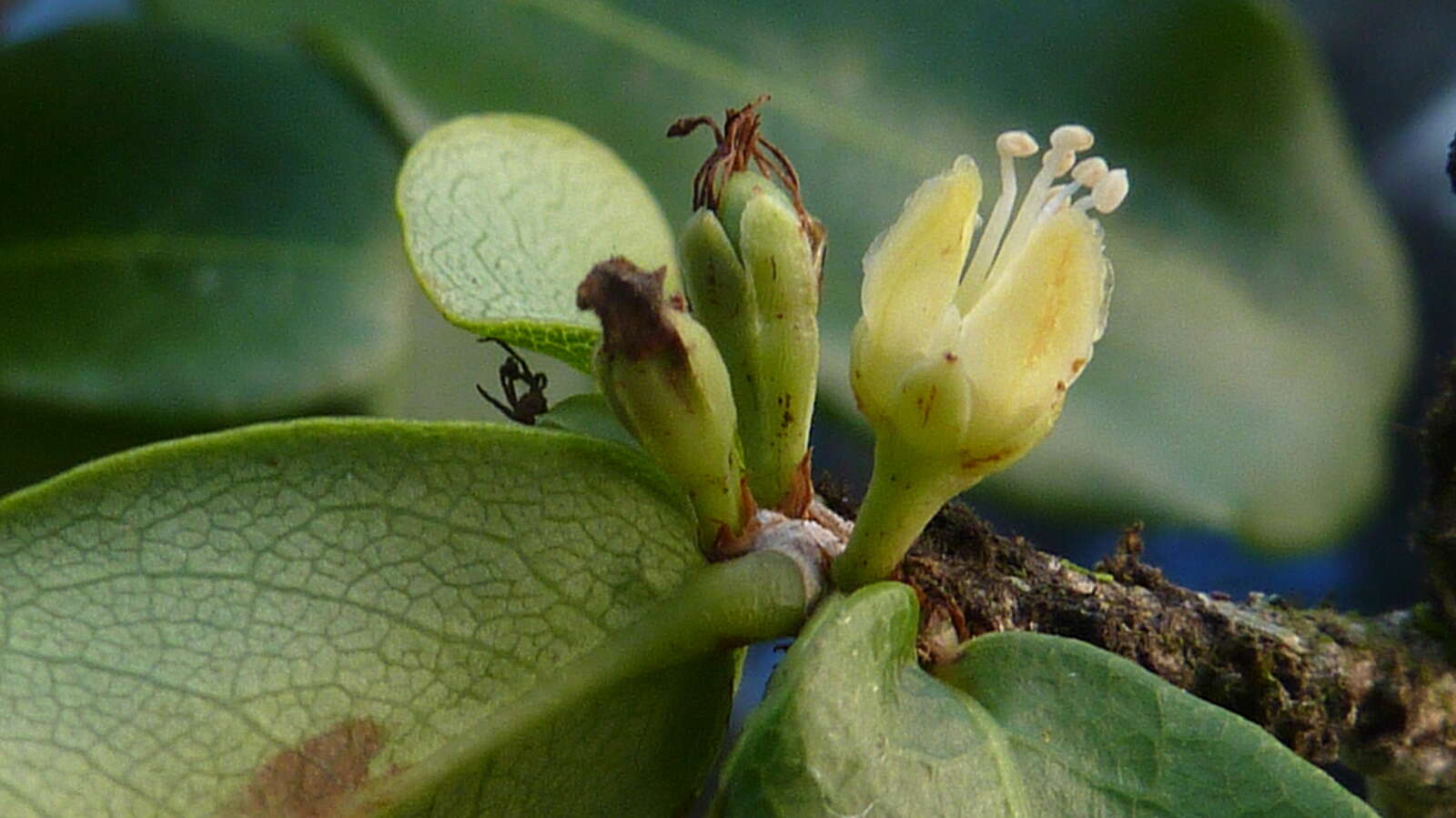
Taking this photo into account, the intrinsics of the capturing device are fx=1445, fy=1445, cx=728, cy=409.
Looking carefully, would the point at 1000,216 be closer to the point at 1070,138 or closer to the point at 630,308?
the point at 1070,138

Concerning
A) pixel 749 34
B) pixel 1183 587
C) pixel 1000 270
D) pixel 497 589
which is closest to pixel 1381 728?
pixel 1183 587

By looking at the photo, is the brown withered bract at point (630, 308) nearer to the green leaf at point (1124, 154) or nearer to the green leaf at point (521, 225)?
the green leaf at point (521, 225)

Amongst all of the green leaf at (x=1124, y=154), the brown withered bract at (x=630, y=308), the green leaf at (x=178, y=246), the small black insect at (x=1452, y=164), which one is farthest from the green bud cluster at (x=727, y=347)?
the green leaf at (x=178, y=246)

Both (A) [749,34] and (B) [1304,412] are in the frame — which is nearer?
(A) [749,34]

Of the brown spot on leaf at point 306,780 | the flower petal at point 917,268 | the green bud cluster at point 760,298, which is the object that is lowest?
the brown spot on leaf at point 306,780

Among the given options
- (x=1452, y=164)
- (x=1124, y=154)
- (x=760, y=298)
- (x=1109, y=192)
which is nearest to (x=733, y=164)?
(x=760, y=298)

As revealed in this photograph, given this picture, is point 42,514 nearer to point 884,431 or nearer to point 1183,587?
point 884,431
